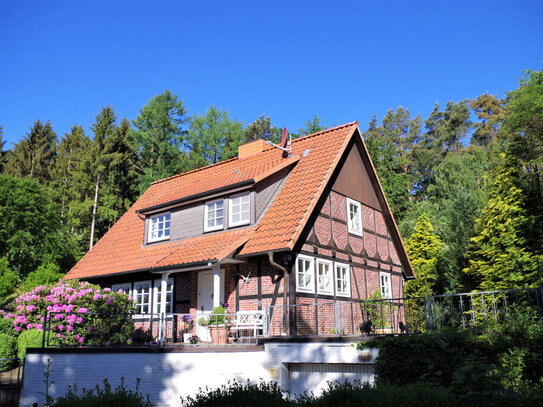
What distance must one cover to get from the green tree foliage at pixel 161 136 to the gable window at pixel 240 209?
2232 centimetres

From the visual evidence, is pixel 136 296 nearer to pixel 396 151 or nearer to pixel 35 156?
pixel 35 156

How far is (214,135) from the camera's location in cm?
4212

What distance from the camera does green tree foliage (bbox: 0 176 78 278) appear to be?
27953 mm

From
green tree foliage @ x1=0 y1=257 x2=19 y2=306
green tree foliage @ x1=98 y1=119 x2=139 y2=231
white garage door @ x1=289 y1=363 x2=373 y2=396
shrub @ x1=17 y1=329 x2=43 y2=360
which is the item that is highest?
green tree foliage @ x1=98 y1=119 x2=139 y2=231

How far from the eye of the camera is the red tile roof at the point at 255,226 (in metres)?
15.3

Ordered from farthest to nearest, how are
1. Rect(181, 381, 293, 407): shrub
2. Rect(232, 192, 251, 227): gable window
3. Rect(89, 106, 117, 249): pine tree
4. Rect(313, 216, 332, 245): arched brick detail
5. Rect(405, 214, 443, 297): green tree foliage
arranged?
Rect(89, 106, 117, 249): pine tree < Rect(405, 214, 443, 297): green tree foliage < Rect(232, 192, 251, 227): gable window < Rect(313, 216, 332, 245): arched brick detail < Rect(181, 381, 293, 407): shrub

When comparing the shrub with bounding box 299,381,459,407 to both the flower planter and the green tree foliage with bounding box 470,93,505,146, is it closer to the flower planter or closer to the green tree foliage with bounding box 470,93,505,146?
the flower planter

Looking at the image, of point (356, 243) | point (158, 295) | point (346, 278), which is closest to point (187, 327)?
point (158, 295)

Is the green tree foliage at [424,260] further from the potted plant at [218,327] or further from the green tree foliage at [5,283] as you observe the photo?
the green tree foliage at [5,283]

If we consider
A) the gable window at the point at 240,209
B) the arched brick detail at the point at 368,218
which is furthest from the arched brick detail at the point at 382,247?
the gable window at the point at 240,209

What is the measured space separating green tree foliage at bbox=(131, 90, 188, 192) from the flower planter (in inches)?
1023

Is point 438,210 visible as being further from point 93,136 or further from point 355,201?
point 93,136

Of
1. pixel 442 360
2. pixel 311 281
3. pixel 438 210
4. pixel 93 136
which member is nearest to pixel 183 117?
pixel 93 136

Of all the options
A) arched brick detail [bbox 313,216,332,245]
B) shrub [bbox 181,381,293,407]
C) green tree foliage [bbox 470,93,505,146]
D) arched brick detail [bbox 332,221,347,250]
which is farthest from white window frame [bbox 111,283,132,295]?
green tree foliage [bbox 470,93,505,146]
